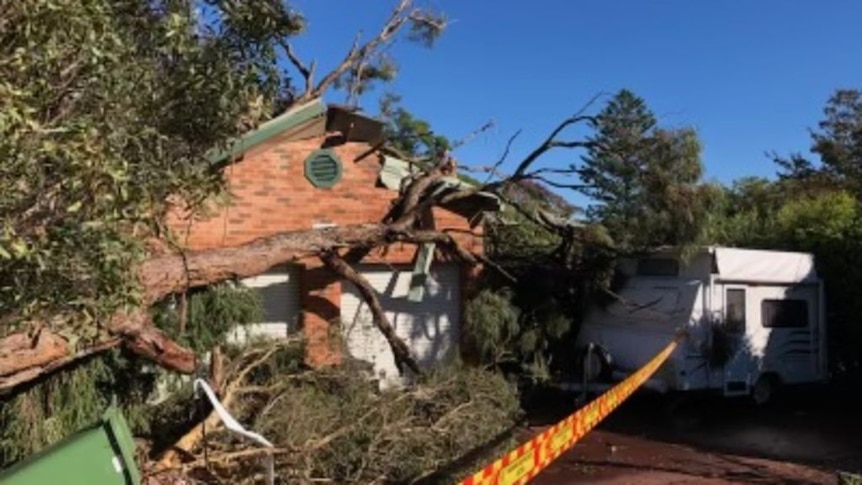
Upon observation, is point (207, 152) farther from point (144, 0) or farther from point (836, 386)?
point (836, 386)

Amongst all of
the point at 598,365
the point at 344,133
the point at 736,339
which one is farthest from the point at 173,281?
the point at 736,339

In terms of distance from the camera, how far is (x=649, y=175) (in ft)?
46.8

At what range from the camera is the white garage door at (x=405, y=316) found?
47.6 feet

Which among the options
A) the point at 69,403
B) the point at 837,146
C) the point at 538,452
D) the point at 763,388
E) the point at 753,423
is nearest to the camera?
the point at 538,452

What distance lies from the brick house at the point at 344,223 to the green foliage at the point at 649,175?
186 cm

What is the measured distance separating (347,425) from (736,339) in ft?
27.5

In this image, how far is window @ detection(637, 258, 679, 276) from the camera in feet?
49.0

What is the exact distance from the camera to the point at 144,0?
504cm

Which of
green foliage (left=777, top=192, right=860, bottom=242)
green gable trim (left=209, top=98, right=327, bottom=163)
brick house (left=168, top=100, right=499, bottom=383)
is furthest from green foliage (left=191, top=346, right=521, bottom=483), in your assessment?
green foliage (left=777, top=192, right=860, bottom=242)

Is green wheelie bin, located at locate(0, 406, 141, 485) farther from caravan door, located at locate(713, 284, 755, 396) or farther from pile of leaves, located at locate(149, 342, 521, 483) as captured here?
caravan door, located at locate(713, 284, 755, 396)

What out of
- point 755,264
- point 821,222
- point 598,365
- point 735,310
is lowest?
point 598,365

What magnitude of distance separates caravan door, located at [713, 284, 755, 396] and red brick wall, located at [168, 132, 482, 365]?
429 centimetres

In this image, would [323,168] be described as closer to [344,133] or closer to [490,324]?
[344,133]

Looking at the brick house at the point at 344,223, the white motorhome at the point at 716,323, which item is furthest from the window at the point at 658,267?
the brick house at the point at 344,223
